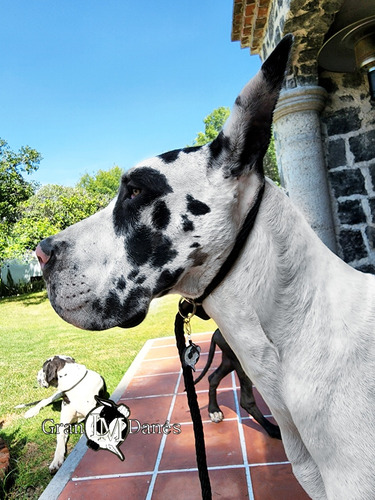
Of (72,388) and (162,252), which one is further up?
(162,252)

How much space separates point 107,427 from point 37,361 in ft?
13.0

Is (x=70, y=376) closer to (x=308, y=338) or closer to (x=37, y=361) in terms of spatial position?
(x=308, y=338)

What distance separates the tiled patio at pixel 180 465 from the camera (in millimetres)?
2172

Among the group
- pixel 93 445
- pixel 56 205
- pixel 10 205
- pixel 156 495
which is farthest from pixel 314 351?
pixel 10 205

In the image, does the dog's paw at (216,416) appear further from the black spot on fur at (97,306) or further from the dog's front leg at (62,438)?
the black spot on fur at (97,306)

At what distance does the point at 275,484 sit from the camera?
2.15 m

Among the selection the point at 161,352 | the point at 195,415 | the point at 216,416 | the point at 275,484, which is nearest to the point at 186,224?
the point at 195,415

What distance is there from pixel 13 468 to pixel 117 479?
1006 millimetres

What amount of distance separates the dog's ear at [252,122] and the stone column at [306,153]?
8.23 ft

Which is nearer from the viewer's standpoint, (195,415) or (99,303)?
(99,303)

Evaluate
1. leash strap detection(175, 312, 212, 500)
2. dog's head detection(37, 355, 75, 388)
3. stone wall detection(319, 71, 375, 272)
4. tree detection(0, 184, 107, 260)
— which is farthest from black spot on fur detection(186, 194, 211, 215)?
tree detection(0, 184, 107, 260)

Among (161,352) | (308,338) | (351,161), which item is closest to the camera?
(308,338)

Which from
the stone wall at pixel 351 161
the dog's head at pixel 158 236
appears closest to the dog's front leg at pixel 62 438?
the dog's head at pixel 158 236

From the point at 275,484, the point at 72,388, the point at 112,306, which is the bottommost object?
the point at 275,484
